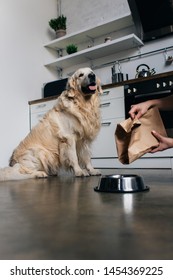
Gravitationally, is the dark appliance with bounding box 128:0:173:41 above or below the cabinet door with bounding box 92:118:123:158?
above

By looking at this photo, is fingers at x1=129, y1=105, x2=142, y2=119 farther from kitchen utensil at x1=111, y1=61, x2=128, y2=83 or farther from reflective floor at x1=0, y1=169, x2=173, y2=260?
kitchen utensil at x1=111, y1=61, x2=128, y2=83

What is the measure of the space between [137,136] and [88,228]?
0.78m

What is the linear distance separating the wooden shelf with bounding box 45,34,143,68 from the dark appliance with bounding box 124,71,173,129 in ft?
2.30

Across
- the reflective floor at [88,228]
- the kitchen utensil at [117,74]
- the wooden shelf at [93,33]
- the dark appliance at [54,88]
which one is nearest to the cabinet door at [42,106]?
the dark appliance at [54,88]

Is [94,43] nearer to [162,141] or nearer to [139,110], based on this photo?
[139,110]

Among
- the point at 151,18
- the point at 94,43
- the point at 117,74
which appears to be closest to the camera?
the point at 151,18

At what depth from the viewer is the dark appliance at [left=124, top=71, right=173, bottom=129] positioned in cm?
279

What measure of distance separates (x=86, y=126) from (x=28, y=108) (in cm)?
187

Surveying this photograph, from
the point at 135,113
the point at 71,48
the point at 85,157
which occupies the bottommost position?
the point at 85,157

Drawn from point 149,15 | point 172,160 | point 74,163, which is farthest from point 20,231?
point 149,15

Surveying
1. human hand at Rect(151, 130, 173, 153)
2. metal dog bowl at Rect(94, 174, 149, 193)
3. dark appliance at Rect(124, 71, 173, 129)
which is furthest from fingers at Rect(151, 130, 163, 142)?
dark appliance at Rect(124, 71, 173, 129)

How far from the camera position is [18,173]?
2.10 metres

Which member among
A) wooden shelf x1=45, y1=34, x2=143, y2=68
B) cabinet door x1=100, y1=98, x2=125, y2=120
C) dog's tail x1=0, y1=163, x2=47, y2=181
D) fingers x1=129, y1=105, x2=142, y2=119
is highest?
wooden shelf x1=45, y1=34, x2=143, y2=68

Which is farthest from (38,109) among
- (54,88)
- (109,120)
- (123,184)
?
(123,184)
